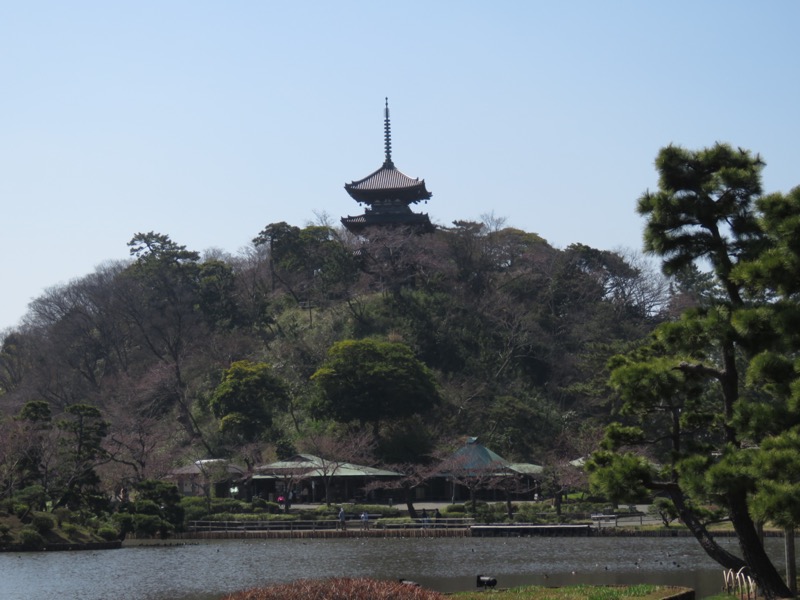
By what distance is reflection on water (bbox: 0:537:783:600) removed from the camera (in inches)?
916

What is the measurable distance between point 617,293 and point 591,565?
39.7 m

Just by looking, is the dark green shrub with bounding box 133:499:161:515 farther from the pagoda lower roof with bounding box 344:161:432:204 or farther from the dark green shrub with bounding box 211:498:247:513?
the pagoda lower roof with bounding box 344:161:432:204

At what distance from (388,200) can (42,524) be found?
37.1 meters

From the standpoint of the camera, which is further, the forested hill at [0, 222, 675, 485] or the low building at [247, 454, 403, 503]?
the forested hill at [0, 222, 675, 485]

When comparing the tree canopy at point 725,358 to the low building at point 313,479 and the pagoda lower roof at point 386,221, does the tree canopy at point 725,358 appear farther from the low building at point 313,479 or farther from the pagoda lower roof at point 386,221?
the pagoda lower roof at point 386,221

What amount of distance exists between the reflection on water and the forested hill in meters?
13.8

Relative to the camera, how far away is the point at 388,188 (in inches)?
2640

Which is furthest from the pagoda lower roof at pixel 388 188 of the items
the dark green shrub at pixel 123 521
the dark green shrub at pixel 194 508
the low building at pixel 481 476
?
the dark green shrub at pixel 123 521

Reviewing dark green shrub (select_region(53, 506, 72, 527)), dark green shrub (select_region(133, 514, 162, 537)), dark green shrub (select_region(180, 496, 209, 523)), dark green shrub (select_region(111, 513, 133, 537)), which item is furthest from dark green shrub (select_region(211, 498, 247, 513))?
dark green shrub (select_region(53, 506, 72, 527))

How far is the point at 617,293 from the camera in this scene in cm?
6462

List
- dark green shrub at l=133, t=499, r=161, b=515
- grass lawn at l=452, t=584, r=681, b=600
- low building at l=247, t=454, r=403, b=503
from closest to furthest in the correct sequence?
grass lawn at l=452, t=584, r=681, b=600, dark green shrub at l=133, t=499, r=161, b=515, low building at l=247, t=454, r=403, b=503

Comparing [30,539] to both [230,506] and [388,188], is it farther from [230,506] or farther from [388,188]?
[388,188]

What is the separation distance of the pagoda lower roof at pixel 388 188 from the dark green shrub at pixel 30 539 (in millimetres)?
37069

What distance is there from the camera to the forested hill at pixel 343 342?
50.5 metres
